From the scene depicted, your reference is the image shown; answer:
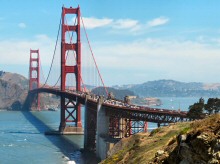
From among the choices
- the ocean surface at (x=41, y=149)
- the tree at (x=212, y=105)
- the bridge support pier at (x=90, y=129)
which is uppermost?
the tree at (x=212, y=105)

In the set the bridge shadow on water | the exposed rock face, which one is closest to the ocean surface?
the bridge shadow on water

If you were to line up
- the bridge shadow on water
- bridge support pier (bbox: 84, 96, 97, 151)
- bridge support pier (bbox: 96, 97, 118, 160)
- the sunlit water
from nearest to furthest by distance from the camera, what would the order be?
the bridge shadow on water
bridge support pier (bbox: 96, 97, 118, 160)
the sunlit water
bridge support pier (bbox: 84, 96, 97, 151)

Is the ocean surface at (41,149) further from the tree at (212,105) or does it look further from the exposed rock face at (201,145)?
the exposed rock face at (201,145)

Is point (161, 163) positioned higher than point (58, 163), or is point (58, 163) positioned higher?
point (161, 163)

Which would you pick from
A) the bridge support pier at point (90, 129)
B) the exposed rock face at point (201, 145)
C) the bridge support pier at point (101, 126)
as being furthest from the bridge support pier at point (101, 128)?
the exposed rock face at point (201, 145)

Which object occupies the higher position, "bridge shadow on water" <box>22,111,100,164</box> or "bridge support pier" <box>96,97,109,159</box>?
"bridge support pier" <box>96,97,109,159</box>

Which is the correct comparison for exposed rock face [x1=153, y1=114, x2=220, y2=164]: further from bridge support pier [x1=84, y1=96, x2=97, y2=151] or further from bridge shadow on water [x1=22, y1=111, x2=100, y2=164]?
bridge support pier [x1=84, y1=96, x2=97, y2=151]

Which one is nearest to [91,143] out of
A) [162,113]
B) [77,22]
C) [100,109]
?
[100,109]

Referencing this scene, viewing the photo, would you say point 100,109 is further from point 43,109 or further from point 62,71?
point 43,109

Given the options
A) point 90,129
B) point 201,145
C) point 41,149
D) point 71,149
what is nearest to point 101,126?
point 71,149

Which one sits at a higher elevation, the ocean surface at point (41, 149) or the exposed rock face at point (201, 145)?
the exposed rock face at point (201, 145)

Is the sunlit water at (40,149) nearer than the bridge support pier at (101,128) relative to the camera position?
No
